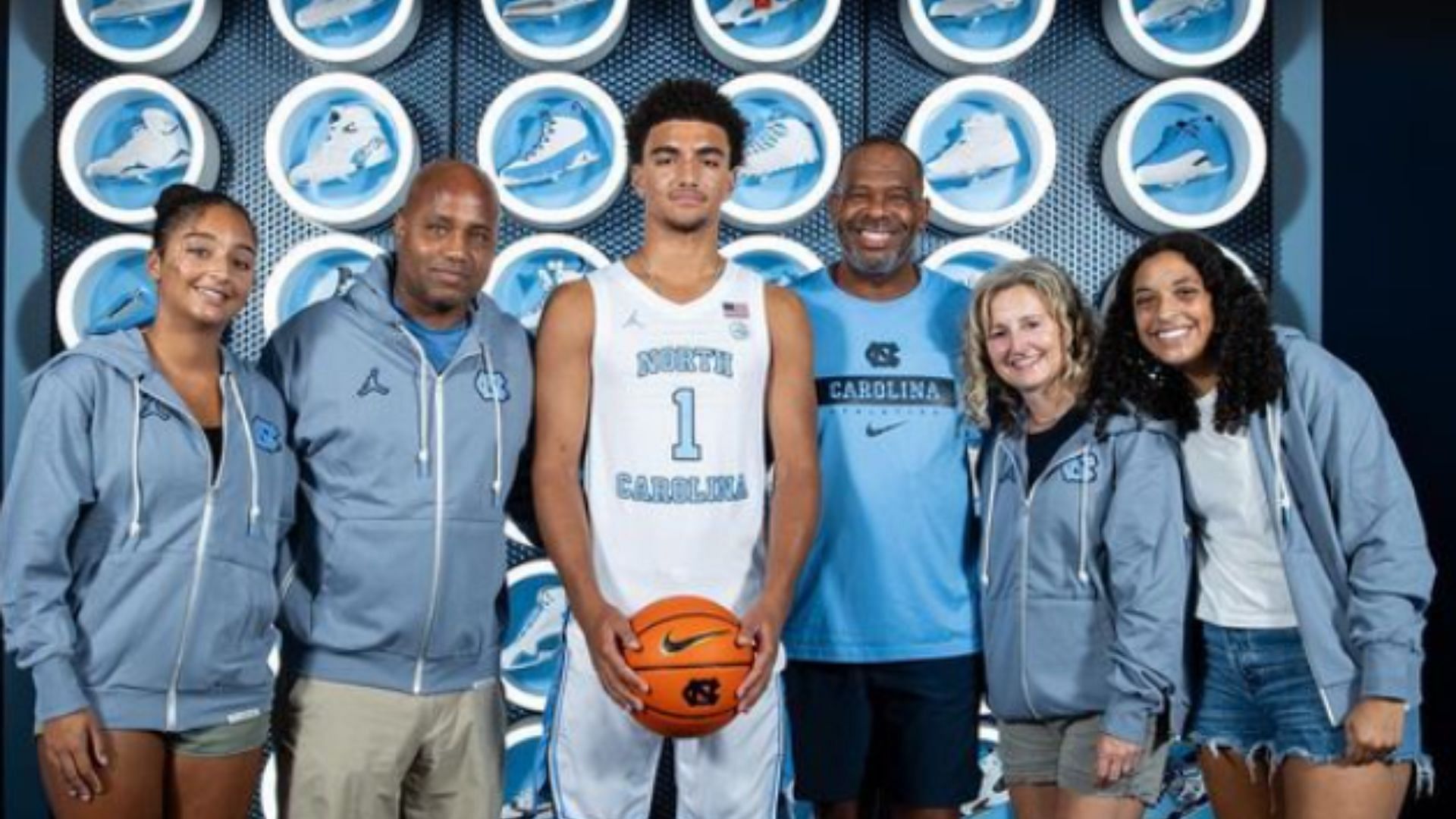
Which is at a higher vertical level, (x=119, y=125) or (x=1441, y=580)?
(x=119, y=125)

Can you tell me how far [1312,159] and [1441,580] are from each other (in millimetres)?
1339

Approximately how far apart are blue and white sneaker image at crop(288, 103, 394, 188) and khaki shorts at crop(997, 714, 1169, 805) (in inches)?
89.1

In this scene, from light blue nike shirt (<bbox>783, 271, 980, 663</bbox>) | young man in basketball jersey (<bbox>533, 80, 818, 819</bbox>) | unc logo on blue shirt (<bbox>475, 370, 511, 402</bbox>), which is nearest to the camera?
young man in basketball jersey (<bbox>533, 80, 818, 819</bbox>)

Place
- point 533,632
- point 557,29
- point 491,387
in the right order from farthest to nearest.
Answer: point 557,29 < point 533,632 < point 491,387

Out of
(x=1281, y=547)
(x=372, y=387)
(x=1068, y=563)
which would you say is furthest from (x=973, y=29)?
(x=372, y=387)

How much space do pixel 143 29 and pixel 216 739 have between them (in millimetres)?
2259

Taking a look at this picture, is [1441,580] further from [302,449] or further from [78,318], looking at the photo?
[78,318]

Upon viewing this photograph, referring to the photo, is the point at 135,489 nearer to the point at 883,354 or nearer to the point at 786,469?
the point at 786,469

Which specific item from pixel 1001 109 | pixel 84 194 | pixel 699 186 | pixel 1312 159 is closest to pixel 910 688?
pixel 699 186

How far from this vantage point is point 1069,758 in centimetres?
269

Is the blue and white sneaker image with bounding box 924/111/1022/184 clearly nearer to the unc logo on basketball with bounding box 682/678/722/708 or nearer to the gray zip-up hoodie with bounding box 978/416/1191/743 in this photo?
the gray zip-up hoodie with bounding box 978/416/1191/743

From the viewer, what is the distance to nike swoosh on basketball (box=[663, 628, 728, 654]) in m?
2.42

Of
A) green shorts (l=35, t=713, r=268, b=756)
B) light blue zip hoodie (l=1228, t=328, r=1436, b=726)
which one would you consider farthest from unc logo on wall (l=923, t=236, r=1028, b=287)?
green shorts (l=35, t=713, r=268, b=756)

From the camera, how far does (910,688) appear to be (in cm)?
298
